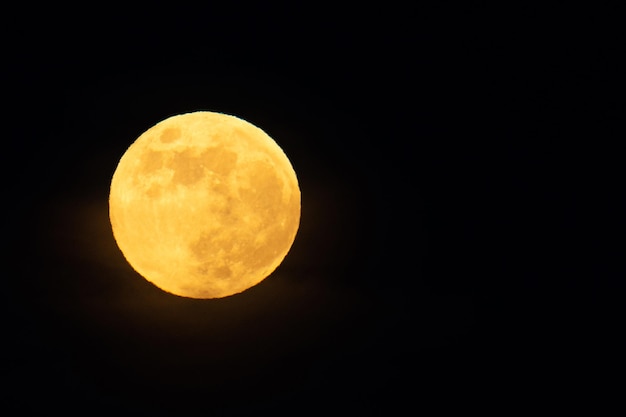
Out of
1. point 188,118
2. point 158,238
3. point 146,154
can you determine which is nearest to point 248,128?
point 188,118

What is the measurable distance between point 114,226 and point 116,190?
24 cm

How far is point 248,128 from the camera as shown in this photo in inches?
144

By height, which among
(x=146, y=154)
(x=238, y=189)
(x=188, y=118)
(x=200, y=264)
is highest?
(x=188, y=118)

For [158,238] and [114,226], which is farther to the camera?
[114,226]

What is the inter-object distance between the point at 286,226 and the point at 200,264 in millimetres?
558

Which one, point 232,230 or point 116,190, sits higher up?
point 116,190

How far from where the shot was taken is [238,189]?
336 centimetres

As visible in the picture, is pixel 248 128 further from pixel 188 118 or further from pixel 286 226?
pixel 286 226

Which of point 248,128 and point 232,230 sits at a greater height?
point 248,128

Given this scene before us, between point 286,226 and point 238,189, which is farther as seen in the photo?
point 286,226

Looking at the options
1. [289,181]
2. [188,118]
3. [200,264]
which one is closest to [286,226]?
[289,181]

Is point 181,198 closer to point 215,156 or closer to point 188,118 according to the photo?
point 215,156

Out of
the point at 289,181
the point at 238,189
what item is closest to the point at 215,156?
the point at 238,189

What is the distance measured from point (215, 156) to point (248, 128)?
38 centimetres
